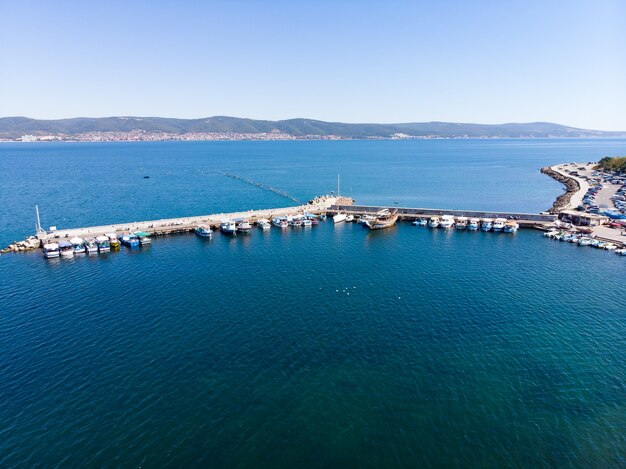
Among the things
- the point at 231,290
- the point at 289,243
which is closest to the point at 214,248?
the point at 289,243

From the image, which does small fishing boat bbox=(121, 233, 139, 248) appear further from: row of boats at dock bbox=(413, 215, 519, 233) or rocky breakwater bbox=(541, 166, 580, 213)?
rocky breakwater bbox=(541, 166, 580, 213)

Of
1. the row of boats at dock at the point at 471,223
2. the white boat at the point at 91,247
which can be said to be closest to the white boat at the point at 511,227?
the row of boats at dock at the point at 471,223

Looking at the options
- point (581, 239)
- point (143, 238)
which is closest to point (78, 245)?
point (143, 238)

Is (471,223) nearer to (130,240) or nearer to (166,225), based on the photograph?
(166,225)

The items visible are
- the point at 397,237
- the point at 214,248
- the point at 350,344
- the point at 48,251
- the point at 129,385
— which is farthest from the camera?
the point at 397,237

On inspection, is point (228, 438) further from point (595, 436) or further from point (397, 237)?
point (397, 237)

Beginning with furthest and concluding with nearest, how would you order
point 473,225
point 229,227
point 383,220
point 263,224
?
1. point 383,220
2. point 263,224
3. point 473,225
4. point 229,227

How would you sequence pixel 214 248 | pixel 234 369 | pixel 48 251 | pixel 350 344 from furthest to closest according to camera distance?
pixel 214 248 → pixel 48 251 → pixel 350 344 → pixel 234 369
